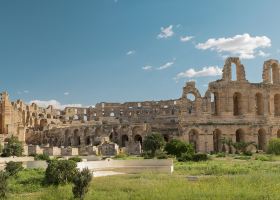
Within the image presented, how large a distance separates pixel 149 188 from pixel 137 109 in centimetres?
5306

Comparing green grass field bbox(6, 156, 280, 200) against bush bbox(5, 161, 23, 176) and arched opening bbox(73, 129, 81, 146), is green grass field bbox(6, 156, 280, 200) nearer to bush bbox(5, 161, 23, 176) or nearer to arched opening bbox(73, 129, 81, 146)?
bush bbox(5, 161, 23, 176)

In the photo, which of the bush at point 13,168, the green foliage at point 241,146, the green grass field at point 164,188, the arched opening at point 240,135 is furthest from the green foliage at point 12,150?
the arched opening at point 240,135

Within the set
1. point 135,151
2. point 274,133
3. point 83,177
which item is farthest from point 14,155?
point 274,133

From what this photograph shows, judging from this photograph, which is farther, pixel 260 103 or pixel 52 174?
pixel 260 103

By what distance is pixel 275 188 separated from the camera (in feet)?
59.4

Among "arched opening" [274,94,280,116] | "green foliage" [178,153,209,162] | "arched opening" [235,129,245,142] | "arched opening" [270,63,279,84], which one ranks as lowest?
"green foliage" [178,153,209,162]

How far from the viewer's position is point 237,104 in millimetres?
56438

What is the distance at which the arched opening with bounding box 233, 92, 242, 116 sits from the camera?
182ft

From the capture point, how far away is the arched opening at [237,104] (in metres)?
55.4

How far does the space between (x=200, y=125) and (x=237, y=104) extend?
790 cm

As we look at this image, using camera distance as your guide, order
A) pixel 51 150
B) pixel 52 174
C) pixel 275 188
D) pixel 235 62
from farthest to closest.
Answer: pixel 235 62 < pixel 51 150 < pixel 52 174 < pixel 275 188

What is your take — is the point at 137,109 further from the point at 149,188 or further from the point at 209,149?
the point at 149,188

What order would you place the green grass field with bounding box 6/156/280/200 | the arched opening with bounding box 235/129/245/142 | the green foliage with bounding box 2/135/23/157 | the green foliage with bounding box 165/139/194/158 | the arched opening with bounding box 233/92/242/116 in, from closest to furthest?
1. the green grass field with bounding box 6/156/280/200
2. the green foliage with bounding box 165/139/194/158
3. the green foliage with bounding box 2/135/23/157
4. the arched opening with bounding box 235/129/245/142
5. the arched opening with bounding box 233/92/242/116

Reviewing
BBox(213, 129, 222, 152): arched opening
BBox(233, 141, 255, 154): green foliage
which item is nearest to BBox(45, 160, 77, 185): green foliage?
BBox(233, 141, 255, 154): green foliage
